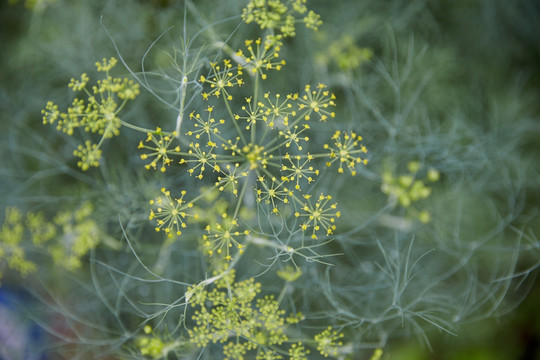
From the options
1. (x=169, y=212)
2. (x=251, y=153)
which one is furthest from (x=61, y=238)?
(x=251, y=153)

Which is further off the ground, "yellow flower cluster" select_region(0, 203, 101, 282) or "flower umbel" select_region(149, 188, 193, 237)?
"flower umbel" select_region(149, 188, 193, 237)

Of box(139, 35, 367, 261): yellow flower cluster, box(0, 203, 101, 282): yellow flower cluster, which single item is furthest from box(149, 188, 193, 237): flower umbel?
box(0, 203, 101, 282): yellow flower cluster

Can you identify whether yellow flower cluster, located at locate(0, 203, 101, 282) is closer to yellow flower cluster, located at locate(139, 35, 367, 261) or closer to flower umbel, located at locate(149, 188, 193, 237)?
yellow flower cluster, located at locate(139, 35, 367, 261)

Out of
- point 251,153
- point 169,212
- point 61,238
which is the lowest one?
point 61,238

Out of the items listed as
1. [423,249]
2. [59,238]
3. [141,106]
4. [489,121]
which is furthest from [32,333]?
[489,121]

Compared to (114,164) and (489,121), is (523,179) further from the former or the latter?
(114,164)

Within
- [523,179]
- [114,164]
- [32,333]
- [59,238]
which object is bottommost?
[32,333]

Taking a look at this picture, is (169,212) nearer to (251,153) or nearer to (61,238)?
(251,153)

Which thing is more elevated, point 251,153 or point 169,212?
point 251,153

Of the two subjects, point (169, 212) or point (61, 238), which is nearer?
point (169, 212)

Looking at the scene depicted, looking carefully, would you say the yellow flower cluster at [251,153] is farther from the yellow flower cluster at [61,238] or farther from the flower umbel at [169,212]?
the yellow flower cluster at [61,238]

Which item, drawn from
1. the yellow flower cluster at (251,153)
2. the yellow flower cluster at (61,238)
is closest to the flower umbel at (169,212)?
the yellow flower cluster at (251,153)
